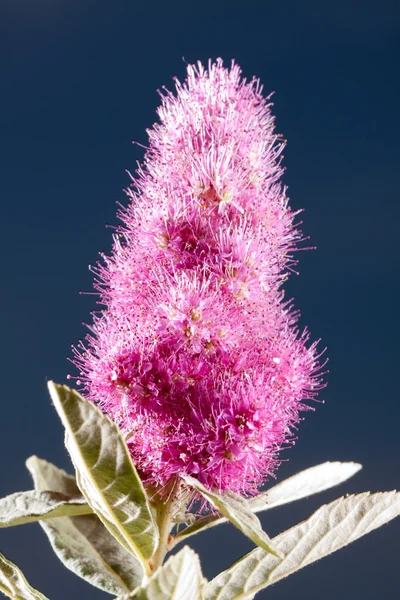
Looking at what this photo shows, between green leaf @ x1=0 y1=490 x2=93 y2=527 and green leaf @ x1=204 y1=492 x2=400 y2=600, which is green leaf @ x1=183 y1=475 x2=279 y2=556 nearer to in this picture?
green leaf @ x1=204 y1=492 x2=400 y2=600

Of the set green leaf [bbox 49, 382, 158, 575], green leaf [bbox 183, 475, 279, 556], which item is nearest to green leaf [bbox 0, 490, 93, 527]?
green leaf [bbox 49, 382, 158, 575]

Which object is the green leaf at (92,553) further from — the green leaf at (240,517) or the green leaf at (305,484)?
the green leaf at (240,517)

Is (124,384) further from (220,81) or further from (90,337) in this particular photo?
(220,81)

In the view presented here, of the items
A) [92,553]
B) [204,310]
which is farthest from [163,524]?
[204,310]

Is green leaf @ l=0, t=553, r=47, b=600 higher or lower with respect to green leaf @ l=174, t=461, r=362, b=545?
higher

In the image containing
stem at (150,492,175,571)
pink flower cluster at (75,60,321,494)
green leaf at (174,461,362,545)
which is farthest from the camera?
green leaf at (174,461,362,545)

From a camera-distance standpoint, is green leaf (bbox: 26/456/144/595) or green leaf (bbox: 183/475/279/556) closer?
green leaf (bbox: 183/475/279/556)

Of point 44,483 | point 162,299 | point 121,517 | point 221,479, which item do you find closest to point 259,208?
point 162,299

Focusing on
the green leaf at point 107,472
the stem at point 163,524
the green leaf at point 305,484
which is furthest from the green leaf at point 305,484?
the green leaf at point 107,472
